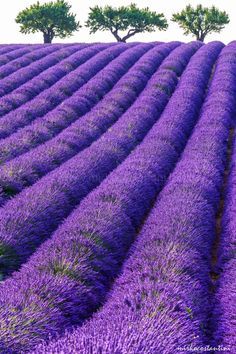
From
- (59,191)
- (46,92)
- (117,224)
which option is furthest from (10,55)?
(117,224)

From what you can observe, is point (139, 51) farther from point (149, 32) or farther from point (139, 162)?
point (149, 32)

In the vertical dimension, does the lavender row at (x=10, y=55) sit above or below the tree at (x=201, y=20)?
above

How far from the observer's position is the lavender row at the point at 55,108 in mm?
8836

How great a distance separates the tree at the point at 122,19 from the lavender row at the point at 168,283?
3636 centimetres

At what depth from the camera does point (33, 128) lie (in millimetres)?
9641

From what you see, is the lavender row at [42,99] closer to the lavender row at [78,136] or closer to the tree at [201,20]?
the lavender row at [78,136]

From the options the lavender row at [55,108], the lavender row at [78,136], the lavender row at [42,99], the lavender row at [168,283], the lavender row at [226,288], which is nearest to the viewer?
the lavender row at [168,283]

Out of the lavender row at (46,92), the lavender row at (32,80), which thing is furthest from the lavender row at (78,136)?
the lavender row at (32,80)

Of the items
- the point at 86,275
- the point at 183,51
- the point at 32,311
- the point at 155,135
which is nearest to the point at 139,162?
the point at 155,135

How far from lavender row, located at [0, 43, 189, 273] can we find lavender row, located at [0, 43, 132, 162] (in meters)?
1.27

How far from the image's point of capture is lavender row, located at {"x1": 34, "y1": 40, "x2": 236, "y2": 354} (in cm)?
303

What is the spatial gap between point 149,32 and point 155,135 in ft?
116

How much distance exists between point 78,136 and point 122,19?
34785 mm

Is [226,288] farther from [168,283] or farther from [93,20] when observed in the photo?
[93,20]
